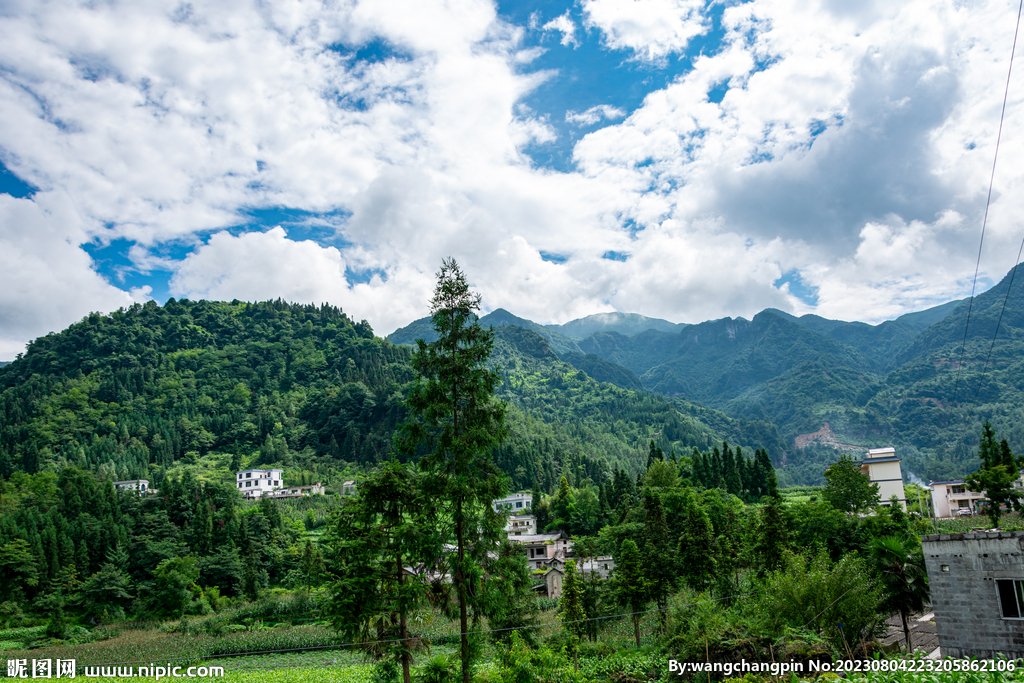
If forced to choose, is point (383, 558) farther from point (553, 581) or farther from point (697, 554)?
point (553, 581)

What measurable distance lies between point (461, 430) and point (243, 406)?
126376 mm

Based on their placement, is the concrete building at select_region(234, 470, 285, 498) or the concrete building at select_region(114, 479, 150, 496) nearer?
the concrete building at select_region(114, 479, 150, 496)

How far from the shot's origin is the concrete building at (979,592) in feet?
42.0

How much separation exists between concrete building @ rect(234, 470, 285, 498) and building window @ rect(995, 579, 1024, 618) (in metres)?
91.0

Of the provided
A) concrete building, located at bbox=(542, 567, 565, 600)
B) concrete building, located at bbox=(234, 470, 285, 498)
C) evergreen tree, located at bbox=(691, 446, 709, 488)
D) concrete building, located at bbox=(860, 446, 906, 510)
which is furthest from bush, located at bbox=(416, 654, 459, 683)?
concrete building, located at bbox=(234, 470, 285, 498)

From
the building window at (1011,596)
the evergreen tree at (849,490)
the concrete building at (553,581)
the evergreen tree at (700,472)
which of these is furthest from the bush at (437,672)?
the evergreen tree at (700,472)

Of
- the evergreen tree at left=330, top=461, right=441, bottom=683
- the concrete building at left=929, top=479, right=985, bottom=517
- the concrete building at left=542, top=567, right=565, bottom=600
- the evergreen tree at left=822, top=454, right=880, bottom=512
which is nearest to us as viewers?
the evergreen tree at left=330, top=461, right=441, bottom=683

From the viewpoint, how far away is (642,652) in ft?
76.2

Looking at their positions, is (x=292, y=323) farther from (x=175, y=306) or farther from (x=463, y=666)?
(x=463, y=666)

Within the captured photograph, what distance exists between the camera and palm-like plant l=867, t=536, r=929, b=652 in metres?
19.2

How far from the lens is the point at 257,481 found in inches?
3629

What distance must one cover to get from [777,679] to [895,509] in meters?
32.9

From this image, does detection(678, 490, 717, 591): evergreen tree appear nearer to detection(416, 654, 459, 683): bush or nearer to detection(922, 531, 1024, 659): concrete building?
detection(922, 531, 1024, 659): concrete building

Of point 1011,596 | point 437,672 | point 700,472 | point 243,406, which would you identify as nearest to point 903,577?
point 1011,596
